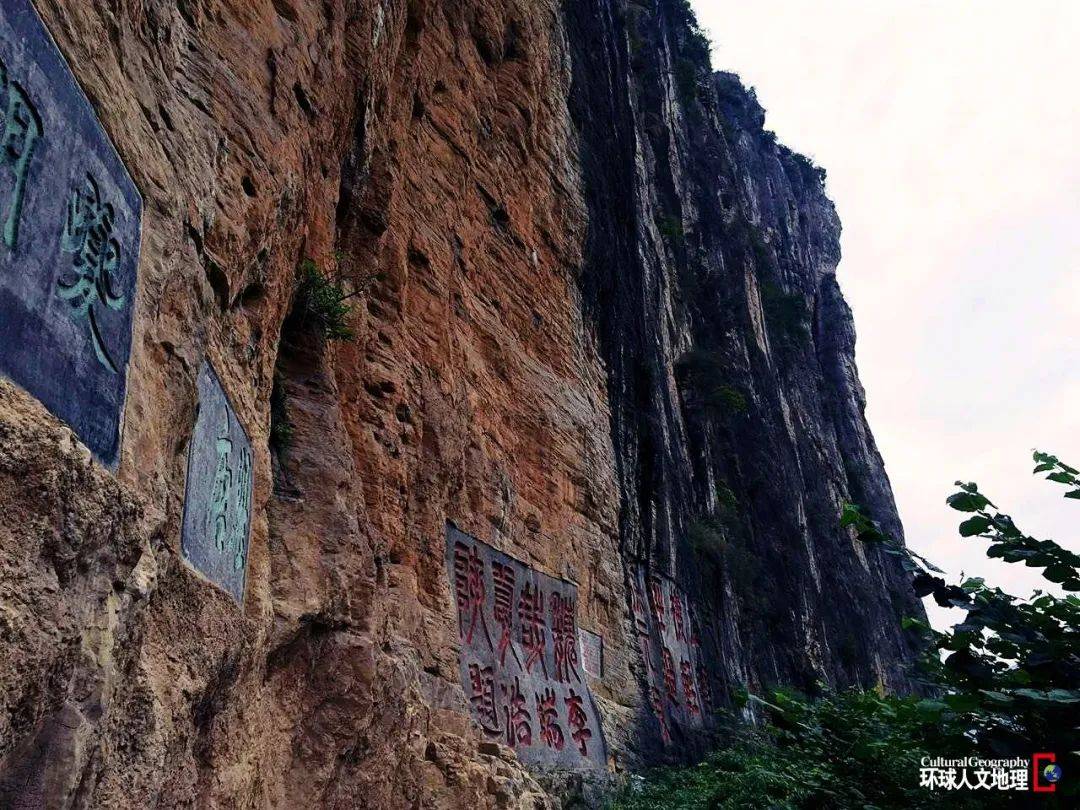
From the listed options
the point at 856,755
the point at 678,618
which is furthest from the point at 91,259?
the point at 678,618

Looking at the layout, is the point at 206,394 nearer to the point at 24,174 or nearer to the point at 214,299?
the point at 214,299

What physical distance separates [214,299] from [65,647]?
1665mm

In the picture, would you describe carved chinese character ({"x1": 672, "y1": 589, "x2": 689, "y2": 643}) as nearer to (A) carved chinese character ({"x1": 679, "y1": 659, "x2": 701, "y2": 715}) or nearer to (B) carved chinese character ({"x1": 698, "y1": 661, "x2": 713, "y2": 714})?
(A) carved chinese character ({"x1": 679, "y1": 659, "x2": 701, "y2": 715})

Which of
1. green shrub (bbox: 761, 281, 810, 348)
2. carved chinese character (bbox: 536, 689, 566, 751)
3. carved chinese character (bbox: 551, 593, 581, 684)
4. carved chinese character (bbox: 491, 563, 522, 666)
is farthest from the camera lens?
green shrub (bbox: 761, 281, 810, 348)

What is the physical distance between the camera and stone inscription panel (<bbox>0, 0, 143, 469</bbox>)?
75.6 inches

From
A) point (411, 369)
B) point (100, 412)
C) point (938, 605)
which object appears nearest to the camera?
point (100, 412)

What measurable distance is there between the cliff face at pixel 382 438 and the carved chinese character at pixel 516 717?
114 millimetres

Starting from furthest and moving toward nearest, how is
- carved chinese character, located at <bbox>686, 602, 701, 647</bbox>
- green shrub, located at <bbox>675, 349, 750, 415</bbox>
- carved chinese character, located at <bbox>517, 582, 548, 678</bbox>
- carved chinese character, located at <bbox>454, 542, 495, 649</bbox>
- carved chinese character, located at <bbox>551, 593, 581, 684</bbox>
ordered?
green shrub, located at <bbox>675, 349, 750, 415</bbox> → carved chinese character, located at <bbox>686, 602, 701, 647</bbox> → carved chinese character, located at <bbox>551, 593, 581, 684</bbox> → carved chinese character, located at <bbox>517, 582, 548, 678</bbox> → carved chinese character, located at <bbox>454, 542, 495, 649</bbox>

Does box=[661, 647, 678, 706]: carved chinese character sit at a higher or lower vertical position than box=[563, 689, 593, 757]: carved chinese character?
higher

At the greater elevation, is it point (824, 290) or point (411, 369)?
point (824, 290)

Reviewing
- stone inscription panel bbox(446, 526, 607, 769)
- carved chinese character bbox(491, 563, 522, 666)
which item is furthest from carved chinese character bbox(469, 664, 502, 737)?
carved chinese character bbox(491, 563, 522, 666)

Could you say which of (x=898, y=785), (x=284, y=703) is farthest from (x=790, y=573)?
(x=284, y=703)

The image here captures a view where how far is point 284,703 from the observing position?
377 cm

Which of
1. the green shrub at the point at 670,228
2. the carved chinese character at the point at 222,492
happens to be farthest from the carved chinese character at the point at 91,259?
the green shrub at the point at 670,228
